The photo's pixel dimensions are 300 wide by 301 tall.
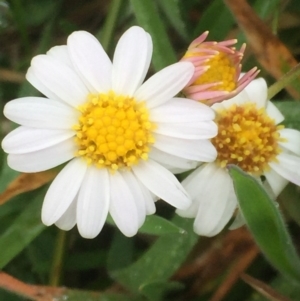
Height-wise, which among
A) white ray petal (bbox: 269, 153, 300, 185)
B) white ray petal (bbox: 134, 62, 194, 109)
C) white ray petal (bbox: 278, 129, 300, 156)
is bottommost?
white ray petal (bbox: 269, 153, 300, 185)

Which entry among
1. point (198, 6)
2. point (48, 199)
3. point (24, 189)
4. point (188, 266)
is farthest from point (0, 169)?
point (198, 6)

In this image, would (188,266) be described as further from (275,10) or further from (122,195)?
(275,10)

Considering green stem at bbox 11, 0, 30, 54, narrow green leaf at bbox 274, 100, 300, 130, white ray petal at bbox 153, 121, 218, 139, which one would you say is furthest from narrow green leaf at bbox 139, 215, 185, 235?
green stem at bbox 11, 0, 30, 54

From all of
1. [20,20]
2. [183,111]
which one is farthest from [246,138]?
[20,20]

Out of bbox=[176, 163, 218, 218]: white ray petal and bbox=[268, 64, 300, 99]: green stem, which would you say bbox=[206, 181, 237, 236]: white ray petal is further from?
bbox=[268, 64, 300, 99]: green stem

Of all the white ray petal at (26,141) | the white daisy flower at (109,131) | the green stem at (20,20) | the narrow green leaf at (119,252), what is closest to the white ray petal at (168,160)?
the white daisy flower at (109,131)

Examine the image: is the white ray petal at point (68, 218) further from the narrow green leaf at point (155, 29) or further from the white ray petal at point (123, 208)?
the narrow green leaf at point (155, 29)

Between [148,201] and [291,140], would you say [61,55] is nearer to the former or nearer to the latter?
[148,201]
